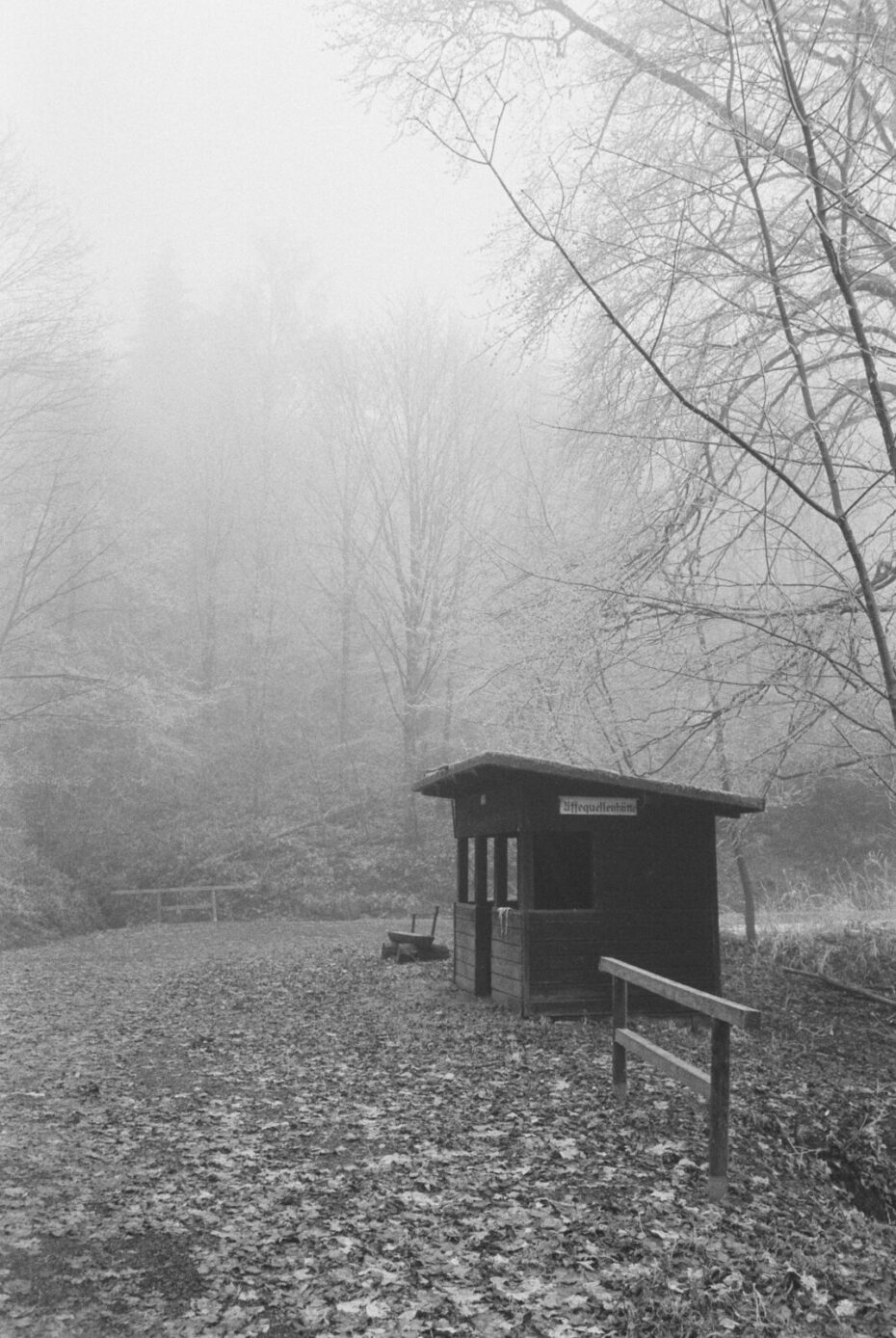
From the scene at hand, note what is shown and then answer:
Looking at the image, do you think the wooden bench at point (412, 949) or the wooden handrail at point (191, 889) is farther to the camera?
the wooden handrail at point (191, 889)

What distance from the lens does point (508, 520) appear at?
21328mm

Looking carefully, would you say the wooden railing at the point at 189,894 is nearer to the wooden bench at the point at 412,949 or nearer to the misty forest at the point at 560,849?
the misty forest at the point at 560,849

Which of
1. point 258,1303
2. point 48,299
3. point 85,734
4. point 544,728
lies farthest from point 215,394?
point 258,1303

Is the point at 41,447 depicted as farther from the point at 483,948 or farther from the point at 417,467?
the point at 483,948

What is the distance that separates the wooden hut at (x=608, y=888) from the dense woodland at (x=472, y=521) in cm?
68

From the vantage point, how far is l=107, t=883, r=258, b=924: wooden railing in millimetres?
21375

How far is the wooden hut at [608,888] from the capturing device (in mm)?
9617

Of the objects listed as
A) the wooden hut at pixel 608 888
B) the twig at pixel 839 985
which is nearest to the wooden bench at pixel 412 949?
the wooden hut at pixel 608 888

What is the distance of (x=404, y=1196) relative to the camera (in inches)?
191

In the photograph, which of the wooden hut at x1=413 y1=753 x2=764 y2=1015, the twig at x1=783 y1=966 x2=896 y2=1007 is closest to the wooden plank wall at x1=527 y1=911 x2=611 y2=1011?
the wooden hut at x1=413 y1=753 x2=764 y2=1015

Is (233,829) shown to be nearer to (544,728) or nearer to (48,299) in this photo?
(48,299)

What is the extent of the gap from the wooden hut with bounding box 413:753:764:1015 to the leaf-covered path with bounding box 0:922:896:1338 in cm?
89

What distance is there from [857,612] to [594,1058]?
382cm

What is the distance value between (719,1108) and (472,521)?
64.4ft
